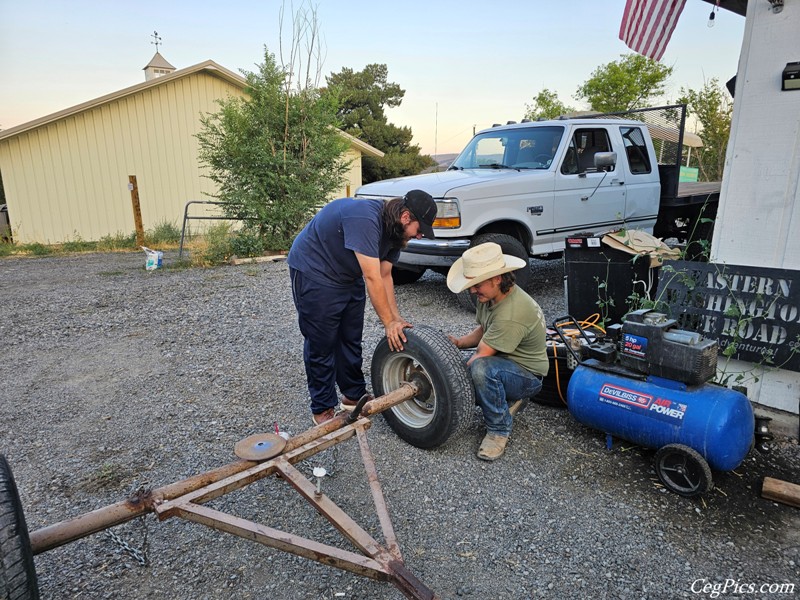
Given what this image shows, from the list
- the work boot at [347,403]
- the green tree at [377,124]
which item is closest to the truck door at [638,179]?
the work boot at [347,403]

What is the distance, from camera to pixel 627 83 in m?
22.7

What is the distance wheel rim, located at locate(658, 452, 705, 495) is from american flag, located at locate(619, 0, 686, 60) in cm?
440

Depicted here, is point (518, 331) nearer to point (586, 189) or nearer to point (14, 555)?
point (14, 555)

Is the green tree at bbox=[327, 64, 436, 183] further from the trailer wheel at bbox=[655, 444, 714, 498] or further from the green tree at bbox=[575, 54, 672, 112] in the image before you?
the trailer wheel at bbox=[655, 444, 714, 498]

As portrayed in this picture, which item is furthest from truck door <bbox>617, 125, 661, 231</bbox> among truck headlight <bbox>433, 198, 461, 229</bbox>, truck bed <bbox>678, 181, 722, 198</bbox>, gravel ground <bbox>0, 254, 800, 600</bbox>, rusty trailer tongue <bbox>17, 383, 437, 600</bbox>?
rusty trailer tongue <bbox>17, 383, 437, 600</bbox>

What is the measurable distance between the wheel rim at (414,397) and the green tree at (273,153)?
7652 mm

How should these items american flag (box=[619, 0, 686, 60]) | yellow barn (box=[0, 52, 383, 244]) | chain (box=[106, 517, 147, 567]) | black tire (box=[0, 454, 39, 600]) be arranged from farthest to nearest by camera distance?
yellow barn (box=[0, 52, 383, 244]) < american flag (box=[619, 0, 686, 60]) < chain (box=[106, 517, 147, 567]) < black tire (box=[0, 454, 39, 600])

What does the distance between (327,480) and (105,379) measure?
2.71 metres

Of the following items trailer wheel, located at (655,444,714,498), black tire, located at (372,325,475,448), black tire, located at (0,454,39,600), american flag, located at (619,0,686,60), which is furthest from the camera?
american flag, located at (619,0,686,60)

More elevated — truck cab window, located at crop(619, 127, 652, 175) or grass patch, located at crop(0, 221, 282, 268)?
truck cab window, located at crop(619, 127, 652, 175)

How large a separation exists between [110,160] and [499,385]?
16439 mm

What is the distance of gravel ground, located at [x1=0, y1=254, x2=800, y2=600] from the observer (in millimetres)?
2320

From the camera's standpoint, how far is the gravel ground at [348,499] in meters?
2.32

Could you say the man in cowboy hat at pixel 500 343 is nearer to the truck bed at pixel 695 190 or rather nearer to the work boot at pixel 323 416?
the work boot at pixel 323 416
